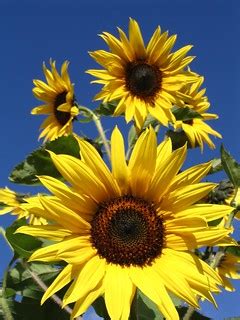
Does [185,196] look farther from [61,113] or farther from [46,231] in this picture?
[61,113]

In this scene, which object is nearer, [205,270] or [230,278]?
[205,270]

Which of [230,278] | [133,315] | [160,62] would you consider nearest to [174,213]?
[133,315]

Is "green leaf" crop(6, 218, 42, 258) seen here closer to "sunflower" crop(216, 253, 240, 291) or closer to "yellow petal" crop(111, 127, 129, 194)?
"yellow petal" crop(111, 127, 129, 194)

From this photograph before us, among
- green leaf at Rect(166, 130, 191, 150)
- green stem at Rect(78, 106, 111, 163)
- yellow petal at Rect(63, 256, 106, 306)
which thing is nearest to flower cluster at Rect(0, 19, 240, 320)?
yellow petal at Rect(63, 256, 106, 306)

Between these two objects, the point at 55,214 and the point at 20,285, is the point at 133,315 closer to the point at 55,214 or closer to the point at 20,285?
the point at 55,214

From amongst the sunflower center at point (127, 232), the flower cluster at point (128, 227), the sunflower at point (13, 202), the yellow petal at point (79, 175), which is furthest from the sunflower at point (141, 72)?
the yellow petal at point (79, 175)

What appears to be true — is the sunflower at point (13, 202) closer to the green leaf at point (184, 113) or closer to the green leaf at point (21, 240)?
the green leaf at point (184, 113)
